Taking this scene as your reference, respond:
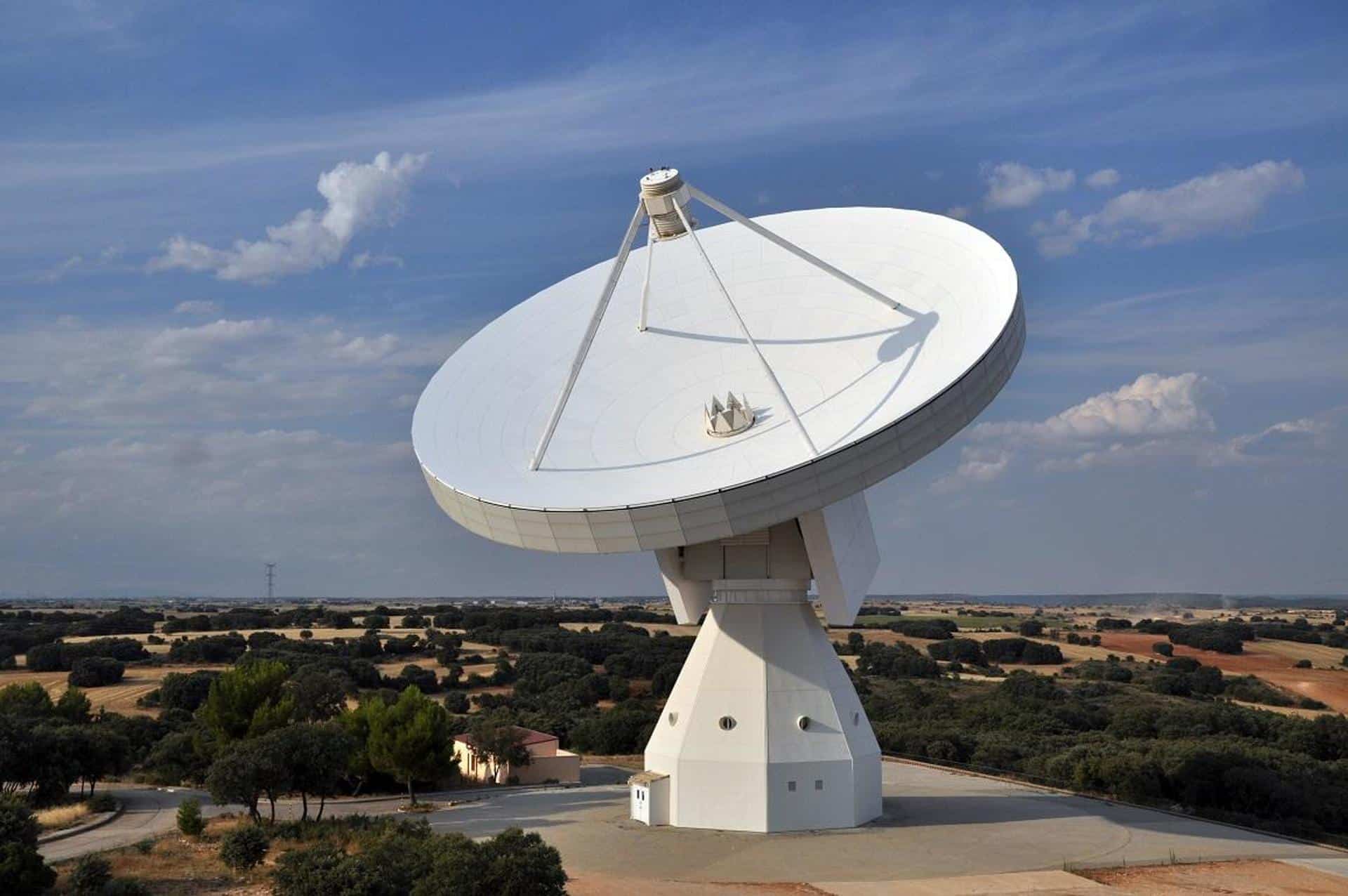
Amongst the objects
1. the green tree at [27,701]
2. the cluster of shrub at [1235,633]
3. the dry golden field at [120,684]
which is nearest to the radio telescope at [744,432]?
the green tree at [27,701]

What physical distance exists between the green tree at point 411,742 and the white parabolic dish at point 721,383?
438 inches

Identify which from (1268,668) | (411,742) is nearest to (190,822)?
(411,742)

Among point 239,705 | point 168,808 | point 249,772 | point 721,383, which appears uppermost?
point 721,383

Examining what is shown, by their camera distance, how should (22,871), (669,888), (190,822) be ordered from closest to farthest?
(22,871) → (669,888) → (190,822)

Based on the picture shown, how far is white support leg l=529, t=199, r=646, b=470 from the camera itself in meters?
23.7

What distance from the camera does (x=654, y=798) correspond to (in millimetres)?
26562

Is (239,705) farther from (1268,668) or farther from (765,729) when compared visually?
(1268,668)

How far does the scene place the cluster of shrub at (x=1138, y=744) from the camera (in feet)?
105

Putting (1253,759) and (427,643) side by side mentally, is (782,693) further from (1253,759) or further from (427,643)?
(427,643)

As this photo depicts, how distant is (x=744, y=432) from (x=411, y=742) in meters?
15.3

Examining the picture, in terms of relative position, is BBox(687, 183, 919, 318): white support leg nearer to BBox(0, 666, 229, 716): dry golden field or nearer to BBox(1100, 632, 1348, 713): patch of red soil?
BBox(0, 666, 229, 716): dry golden field

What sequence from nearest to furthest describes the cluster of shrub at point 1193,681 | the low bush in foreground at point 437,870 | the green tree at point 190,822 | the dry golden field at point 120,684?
the low bush in foreground at point 437,870 < the green tree at point 190,822 < the dry golden field at point 120,684 < the cluster of shrub at point 1193,681

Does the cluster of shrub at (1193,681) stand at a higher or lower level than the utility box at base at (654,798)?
lower

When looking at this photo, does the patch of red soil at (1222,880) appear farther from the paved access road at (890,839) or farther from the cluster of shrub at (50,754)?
the cluster of shrub at (50,754)
